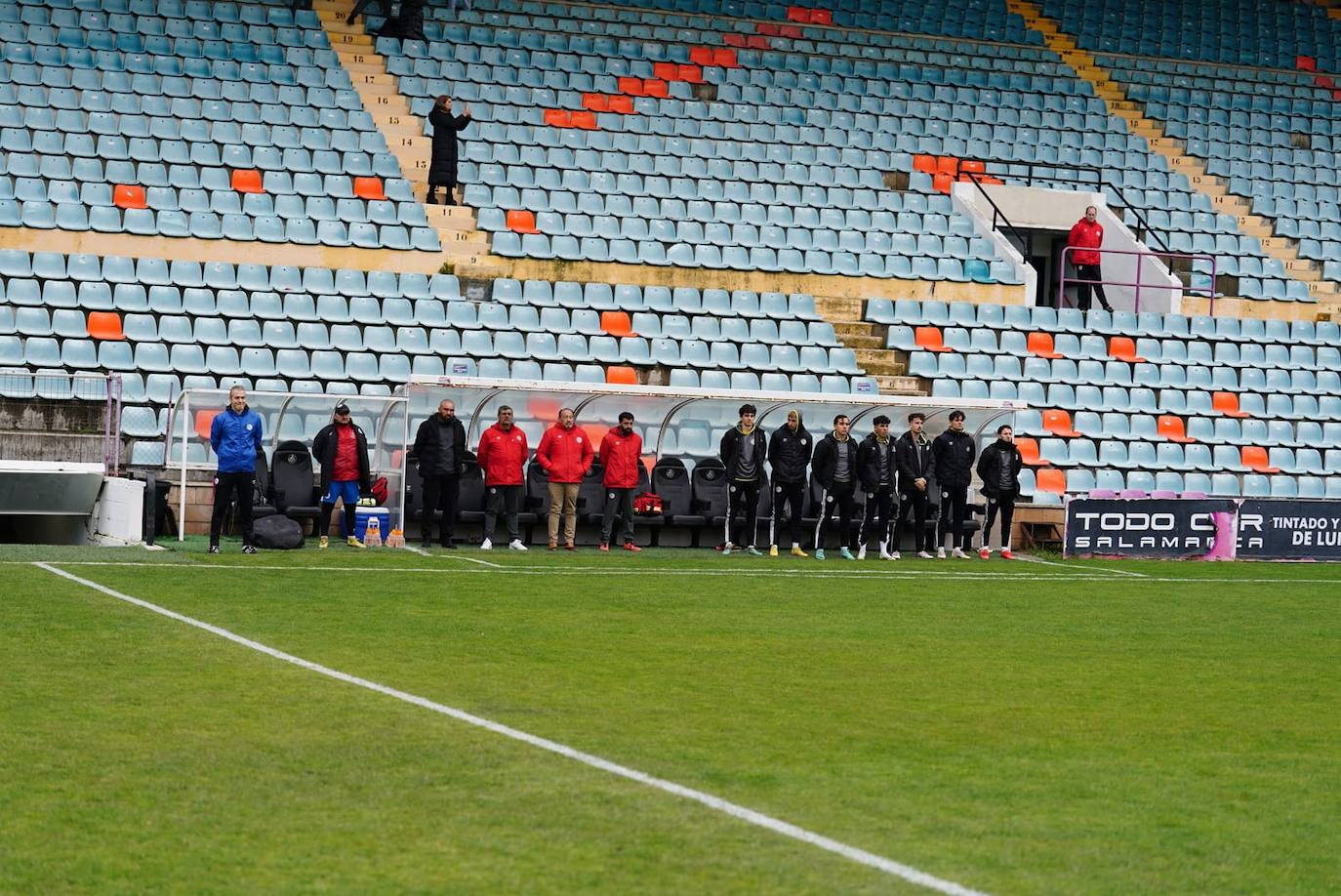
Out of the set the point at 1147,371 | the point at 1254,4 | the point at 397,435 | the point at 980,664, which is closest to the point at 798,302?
the point at 1147,371

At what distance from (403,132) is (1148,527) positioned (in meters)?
12.2

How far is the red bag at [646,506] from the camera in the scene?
68.6ft

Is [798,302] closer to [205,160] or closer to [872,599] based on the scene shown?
[205,160]

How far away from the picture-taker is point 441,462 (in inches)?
773

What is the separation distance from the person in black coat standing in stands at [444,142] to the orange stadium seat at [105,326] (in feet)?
17.3

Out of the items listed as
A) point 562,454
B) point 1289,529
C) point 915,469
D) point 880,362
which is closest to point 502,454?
point 562,454

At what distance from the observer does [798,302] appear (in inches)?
995

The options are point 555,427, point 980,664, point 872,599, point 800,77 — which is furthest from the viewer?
point 800,77

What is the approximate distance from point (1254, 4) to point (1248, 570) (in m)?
19.7

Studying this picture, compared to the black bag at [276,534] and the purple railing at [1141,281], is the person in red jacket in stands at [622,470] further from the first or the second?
the purple railing at [1141,281]

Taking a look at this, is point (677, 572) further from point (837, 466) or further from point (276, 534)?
point (276, 534)

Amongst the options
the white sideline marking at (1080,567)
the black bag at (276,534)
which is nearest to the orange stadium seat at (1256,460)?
the white sideline marking at (1080,567)

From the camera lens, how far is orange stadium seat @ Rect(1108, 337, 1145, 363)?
2611 centimetres

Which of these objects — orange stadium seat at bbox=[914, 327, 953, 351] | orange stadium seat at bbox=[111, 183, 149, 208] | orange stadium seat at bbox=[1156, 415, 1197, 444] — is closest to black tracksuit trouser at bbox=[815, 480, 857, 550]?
orange stadium seat at bbox=[914, 327, 953, 351]
